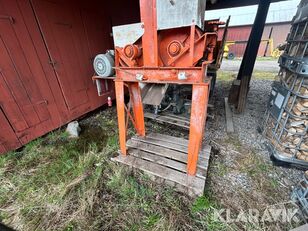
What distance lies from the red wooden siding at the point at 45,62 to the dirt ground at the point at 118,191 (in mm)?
436

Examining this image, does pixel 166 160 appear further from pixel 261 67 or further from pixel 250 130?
pixel 261 67

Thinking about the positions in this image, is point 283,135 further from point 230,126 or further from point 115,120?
point 115,120

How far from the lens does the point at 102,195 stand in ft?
5.30

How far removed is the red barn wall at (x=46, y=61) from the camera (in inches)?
79.3

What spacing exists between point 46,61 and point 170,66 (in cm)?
214

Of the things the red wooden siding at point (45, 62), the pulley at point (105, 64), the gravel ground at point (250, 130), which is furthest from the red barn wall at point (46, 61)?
the gravel ground at point (250, 130)

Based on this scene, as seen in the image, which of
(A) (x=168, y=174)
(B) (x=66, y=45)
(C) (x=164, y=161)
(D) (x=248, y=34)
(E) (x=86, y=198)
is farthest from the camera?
(D) (x=248, y=34)

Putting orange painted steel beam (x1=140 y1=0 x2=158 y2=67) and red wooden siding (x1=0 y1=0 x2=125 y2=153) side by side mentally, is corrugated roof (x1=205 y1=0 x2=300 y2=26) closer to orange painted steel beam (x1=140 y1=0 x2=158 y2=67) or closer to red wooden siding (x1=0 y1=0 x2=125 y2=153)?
red wooden siding (x1=0 y1=0 x2=125 y2=153)

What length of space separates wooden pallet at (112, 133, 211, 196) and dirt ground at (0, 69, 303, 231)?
0.09 metres

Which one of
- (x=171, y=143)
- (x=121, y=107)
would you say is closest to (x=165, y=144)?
(x=171, y=143)

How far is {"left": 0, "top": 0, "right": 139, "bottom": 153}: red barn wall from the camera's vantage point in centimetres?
201

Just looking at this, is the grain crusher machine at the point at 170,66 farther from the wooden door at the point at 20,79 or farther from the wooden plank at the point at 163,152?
the wooden door at the point at 20,79

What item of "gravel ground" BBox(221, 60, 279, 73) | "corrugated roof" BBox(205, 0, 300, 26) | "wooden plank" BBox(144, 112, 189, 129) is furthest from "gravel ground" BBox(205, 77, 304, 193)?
"corrugated roof" BBox(205, 0, 300, 26)

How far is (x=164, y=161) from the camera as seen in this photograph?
6.09 ft
